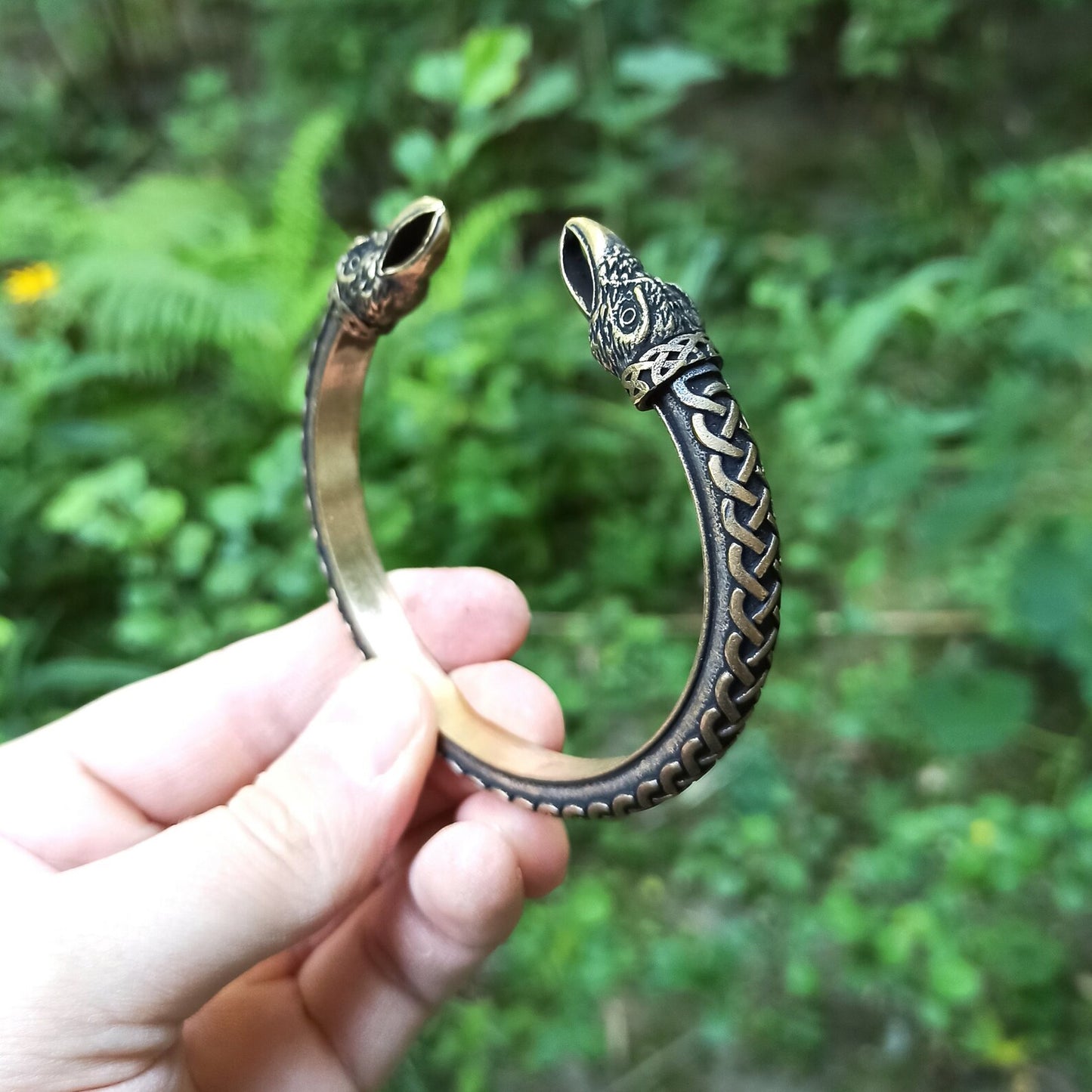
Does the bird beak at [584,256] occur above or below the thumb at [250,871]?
above

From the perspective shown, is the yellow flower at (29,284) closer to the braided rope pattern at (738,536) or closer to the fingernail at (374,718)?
the fingernail at (374,718)

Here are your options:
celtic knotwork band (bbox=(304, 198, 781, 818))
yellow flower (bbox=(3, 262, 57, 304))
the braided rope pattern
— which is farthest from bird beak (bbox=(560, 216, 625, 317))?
yellow flower (bbox=(3, 262, 57, 304))

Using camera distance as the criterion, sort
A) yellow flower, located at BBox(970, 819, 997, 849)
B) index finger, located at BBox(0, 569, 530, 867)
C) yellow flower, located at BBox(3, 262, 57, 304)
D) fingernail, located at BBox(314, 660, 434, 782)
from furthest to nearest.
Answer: yellow flower, located at BBox(3, 262, 57, 304) → yellow flower, located at BBox(970, 819, 997, 849) → index finger, located at BBox(0, 569, 530, 867) → fingernail, located at BBox(314, 660, 434, 782)

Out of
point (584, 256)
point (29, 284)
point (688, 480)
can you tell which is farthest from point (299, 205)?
point (688, 480)

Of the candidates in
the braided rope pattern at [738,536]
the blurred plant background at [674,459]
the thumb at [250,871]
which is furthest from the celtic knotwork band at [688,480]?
the blurred plant background at [674,459]

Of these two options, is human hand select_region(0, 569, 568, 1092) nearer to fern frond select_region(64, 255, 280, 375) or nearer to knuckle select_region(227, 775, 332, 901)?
knuckle select_region(227, 775, 332, 901)

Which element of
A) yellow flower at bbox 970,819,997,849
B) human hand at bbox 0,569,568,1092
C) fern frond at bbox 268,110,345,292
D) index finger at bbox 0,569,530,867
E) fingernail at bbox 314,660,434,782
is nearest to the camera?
human hand at bbox 0,569,568,1092
